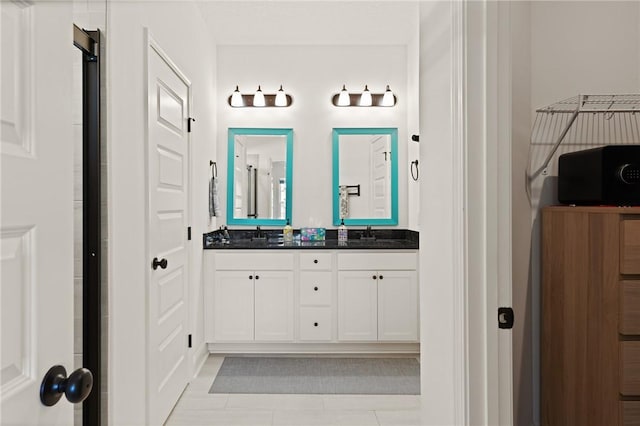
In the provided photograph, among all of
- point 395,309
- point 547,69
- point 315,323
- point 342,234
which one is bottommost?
point 315,323

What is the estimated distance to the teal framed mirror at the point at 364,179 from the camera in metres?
4.19

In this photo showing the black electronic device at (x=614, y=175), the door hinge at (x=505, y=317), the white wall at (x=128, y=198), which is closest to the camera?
the door hinge at (x=505, y=317)

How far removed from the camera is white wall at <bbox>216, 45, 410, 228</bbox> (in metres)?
4.17

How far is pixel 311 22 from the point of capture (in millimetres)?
3646

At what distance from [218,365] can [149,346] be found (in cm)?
144

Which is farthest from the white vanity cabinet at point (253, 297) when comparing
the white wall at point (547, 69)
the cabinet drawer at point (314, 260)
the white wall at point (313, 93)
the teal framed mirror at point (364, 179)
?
the white wall at point (547, 69)

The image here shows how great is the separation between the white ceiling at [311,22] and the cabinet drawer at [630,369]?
108 inches

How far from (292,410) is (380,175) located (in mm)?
2259

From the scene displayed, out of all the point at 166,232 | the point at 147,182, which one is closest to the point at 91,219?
the point at 147,182

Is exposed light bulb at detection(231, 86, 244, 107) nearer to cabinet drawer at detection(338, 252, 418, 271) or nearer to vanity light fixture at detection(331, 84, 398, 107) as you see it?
vanity light fixture at detection(331, 84, 398, 107)

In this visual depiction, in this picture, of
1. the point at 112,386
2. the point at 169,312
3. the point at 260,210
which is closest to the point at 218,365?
the point at 169,312

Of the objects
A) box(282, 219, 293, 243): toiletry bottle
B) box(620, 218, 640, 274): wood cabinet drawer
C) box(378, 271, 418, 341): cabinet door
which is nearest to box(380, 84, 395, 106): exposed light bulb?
box(282, 219, 293, 243): toiletry bottle

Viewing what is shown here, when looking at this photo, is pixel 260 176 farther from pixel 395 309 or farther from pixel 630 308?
pixel 630 308

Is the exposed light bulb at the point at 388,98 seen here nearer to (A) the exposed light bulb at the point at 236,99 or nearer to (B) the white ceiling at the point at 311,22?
(B) the white ceiling at the point at 311,22
